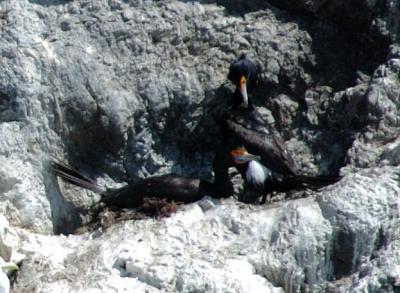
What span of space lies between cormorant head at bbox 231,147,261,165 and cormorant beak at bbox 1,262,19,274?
6.34 ft

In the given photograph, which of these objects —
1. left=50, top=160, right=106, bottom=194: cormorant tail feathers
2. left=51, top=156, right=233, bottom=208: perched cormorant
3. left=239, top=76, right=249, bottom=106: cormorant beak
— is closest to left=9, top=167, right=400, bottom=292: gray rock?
left=51, top=156, right=233, bottom=208: perched cormorant

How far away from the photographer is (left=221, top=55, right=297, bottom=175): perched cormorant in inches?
451

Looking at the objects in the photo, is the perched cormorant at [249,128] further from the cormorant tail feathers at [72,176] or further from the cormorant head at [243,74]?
the cormorant tail feathers at [72,176]

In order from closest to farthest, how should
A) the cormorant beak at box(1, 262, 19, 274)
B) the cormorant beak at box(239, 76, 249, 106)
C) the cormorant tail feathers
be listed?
the cormorant beak at box(1, 262, 19, 274) < the cormorant tail feathers < the cormorant beak at box(239, 76, 249, 106)

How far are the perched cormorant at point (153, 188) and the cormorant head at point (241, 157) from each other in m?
0.25

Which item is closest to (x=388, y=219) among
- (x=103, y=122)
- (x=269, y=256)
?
(x=269, y=256)

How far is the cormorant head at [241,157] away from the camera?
37.4ft

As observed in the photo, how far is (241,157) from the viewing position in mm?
11453

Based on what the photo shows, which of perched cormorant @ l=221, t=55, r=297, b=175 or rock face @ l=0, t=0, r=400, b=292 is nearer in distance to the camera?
rock face @ l=0, t=0, r=400, b=292

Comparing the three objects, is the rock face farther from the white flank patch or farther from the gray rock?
the white flank patch

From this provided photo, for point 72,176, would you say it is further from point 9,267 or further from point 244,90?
point 244,90

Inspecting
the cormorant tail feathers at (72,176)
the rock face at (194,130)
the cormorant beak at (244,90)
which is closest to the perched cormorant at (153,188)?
the cormorant tail feathers at (72,176)

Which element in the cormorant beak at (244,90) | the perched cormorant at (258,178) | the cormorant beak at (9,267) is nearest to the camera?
the cormorant beak at (9,267)

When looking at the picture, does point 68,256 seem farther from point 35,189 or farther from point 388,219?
point 388,219
